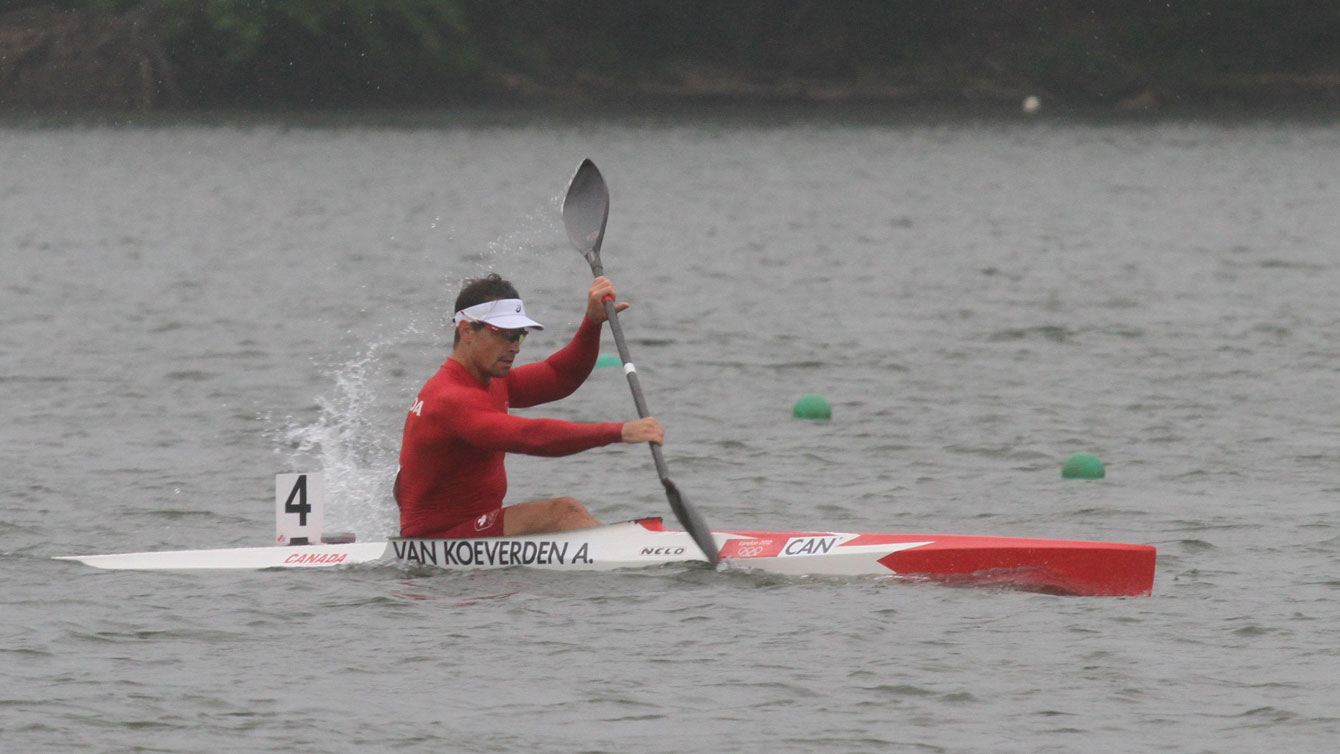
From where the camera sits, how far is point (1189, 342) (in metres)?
17.5

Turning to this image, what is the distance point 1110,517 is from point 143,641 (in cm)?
518

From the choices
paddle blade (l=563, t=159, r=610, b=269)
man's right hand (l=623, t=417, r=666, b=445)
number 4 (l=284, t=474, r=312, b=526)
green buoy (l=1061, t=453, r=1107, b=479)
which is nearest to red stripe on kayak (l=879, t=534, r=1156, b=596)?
man's right hand (l=623, t=417, r=666, b=445)

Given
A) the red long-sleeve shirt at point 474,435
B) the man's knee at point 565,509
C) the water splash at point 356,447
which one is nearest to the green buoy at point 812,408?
the water splash at point 356,447

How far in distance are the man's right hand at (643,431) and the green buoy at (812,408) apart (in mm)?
5295

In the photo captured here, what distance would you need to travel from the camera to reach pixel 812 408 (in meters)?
13.9

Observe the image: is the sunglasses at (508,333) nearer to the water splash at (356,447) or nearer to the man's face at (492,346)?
the man's face at (492,346)

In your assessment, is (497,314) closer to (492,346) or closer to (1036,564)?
(492,346)

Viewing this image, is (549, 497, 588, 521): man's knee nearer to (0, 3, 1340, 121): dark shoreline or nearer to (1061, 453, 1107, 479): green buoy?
(1061, 453, 1107, 479): green buoy

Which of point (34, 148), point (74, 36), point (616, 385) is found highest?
point (74, 36)

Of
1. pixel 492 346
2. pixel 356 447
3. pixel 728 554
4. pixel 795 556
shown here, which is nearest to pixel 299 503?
pixel 492 346

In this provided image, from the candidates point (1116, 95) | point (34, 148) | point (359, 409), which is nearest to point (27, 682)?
point (359, 409)

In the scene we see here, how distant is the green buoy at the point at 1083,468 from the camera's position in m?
11.9

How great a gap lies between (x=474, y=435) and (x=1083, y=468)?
4.60 meters

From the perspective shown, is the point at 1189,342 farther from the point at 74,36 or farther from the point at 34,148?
the point at 74,36
